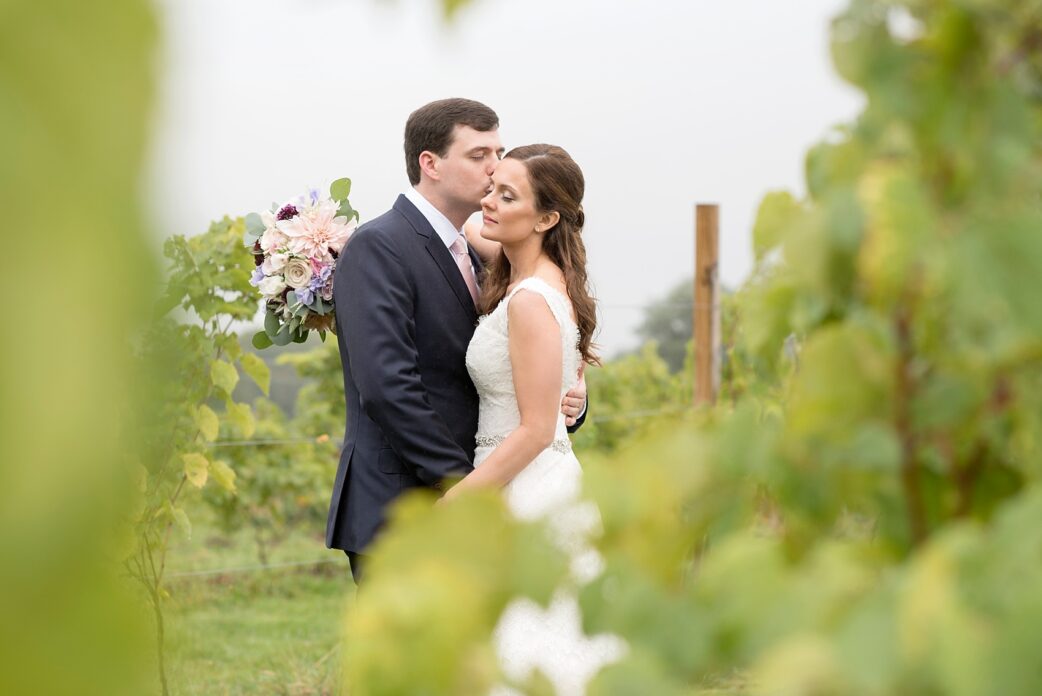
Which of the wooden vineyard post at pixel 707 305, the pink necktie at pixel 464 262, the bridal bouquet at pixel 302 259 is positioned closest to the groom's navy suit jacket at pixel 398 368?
the pink necktie at pixel 464 262

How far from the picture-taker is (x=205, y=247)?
5.28 metres

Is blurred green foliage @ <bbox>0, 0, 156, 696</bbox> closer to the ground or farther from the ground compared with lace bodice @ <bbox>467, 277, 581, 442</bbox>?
farther from the ground

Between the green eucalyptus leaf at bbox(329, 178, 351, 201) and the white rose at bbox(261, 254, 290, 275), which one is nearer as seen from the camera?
the white rose at bbox(261, 254, 290, 275)

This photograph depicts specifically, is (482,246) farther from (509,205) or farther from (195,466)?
(195,466)

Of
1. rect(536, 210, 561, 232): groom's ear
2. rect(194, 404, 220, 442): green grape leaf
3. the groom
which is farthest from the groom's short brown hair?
rect(194, 404, 220, 442): green grape leaf

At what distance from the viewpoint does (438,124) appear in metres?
4.35

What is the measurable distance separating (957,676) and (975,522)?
11.9 inches

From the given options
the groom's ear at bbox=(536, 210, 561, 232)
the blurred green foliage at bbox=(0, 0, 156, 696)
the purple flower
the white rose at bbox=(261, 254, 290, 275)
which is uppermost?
the blurred green foliage at bbox=(0, 0, 156, 696)

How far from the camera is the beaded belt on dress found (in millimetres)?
4055

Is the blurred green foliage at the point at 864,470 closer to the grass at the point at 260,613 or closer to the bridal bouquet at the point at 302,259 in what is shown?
the bridal bouquet at the point at 302,259

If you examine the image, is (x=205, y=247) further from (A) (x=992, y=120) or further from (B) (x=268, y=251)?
(A) (x=992, y=120)

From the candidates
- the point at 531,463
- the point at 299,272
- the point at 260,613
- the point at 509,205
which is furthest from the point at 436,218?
the point at 260,613

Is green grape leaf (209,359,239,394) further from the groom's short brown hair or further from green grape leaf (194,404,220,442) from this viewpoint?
the groom's short brown hair

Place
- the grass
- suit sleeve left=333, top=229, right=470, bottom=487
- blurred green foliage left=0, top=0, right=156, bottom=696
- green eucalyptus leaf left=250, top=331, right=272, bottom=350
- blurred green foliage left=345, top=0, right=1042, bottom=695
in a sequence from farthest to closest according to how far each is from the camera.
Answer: the grass, green eucalyptus leaf left=250, top=331, right=272, bottom=350, suit sleeve left=333, top=229, right=470, bottom=487, blurred green foliage left=345, top=0, right=1042, bottom=695, blurred green foliage left=0, top=0, right=156, bottom=696
